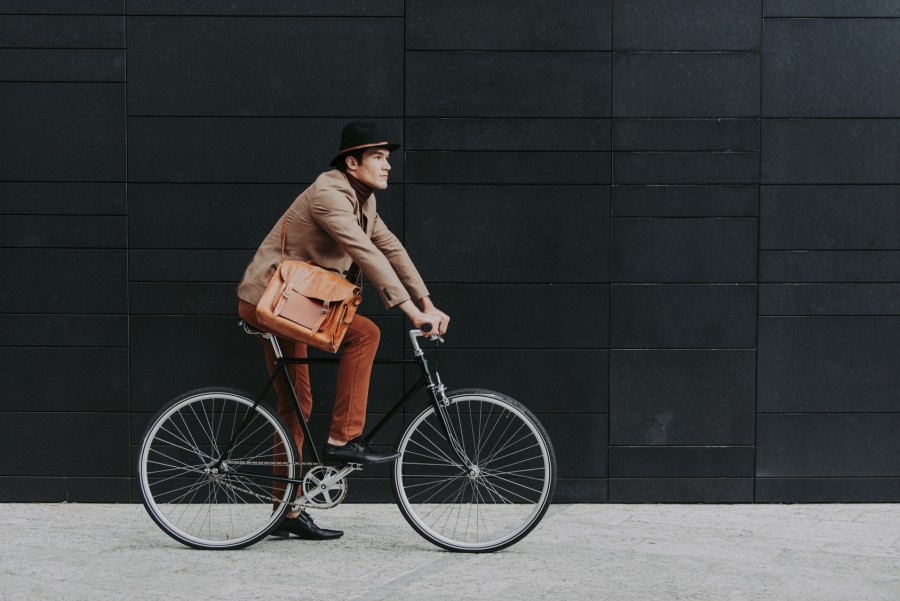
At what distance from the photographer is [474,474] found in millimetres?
5086

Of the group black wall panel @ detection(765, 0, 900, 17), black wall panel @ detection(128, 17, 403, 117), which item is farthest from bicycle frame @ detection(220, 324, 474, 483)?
black wall panel @ detection(765, 0, 900, 17)

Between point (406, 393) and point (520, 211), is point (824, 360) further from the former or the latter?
point (406, 393)

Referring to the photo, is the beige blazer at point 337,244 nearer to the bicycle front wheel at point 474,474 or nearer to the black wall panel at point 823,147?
the bicycle front wheel at point 474,474

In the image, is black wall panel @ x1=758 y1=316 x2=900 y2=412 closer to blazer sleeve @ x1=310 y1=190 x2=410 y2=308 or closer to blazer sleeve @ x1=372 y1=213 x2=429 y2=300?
blazer sleeve @ x1=372 y1=213 x2=429 y2=300

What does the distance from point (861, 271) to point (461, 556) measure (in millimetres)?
2978

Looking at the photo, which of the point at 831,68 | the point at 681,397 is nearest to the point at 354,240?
the point at 681,397

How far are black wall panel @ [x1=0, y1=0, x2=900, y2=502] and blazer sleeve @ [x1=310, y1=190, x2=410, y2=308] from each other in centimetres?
118

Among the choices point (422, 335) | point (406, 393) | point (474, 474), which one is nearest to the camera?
point (422, 335)

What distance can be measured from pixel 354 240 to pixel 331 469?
1171 millimetres

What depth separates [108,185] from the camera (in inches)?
240

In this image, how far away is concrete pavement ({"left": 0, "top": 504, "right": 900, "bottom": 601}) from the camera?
14.9ft

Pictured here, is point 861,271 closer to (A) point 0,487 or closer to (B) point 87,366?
(B) point 87,366

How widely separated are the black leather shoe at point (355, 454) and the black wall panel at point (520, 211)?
1.07 m

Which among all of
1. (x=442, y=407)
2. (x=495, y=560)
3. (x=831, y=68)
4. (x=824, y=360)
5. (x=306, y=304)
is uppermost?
(x=831, y=68)
